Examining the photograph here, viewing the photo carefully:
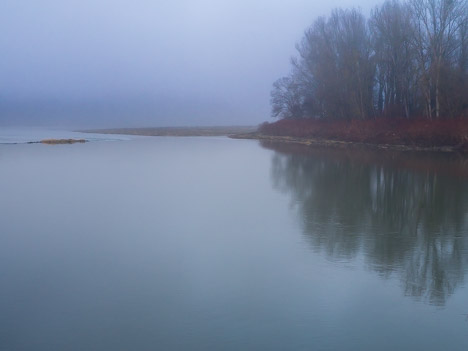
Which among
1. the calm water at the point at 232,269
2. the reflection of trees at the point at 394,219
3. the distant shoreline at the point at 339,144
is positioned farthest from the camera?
the distant shoreline at the point at 339,144

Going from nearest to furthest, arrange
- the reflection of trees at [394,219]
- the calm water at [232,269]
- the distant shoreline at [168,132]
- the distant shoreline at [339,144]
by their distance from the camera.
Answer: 1. the calm water at [232,269]
2. the reflection of trees at [394,219]
3. the distant shoreline at [339,144]
4. the distant shoreline at [168,132]

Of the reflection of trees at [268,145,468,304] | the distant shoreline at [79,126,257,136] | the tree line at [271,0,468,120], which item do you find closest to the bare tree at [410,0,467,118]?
the tree line at [271,0,468,120]

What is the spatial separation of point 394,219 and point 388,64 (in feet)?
78.6

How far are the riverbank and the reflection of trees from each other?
9564mm

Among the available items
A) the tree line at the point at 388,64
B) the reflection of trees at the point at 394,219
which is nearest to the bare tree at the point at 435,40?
the tree line at the point at 388,64

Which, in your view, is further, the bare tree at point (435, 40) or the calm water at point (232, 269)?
the bare tree at point (435, 40)

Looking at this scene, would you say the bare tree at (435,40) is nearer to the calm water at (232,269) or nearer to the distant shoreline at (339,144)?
the distant shoreline at (339,144)

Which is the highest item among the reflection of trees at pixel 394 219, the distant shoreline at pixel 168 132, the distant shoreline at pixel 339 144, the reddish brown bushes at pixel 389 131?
the reddish brown bushes at pixel 389 131

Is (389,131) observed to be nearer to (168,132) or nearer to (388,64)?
(388,64)

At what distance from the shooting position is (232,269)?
18.3 feet

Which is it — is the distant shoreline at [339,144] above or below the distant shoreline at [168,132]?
above

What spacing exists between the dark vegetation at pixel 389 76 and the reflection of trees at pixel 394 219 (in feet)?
36.7

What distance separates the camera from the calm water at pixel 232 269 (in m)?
3.98

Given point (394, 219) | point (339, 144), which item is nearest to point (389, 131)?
point (339, 144)
